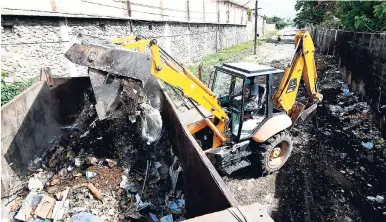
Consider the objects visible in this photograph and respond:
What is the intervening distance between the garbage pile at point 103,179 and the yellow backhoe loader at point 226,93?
73 centimetres

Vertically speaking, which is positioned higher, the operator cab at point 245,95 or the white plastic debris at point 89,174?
the operator cab at point 245,95

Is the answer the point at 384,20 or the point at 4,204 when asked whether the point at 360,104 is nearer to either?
the point at 384,20

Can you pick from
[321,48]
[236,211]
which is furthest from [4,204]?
[321,48]

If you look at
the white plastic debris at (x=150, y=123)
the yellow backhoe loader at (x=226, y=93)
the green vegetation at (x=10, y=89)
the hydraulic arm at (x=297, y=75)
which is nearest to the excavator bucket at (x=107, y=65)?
the yellow backhoe loader at (x=226, y=93)

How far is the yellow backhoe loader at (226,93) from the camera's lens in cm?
293

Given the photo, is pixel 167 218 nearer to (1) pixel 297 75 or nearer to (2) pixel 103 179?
(2) pixel 103 179

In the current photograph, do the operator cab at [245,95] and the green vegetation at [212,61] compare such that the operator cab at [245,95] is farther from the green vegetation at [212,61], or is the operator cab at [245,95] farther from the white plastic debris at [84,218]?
the green vegetation at [212,61]

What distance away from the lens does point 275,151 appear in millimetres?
4609

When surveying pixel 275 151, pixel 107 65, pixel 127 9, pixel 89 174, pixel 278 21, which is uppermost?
pixel 278 21

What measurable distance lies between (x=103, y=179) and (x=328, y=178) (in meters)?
3.65

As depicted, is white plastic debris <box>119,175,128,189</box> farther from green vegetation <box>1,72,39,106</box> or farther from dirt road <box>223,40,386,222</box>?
green vegetation <box>1,72,39,106</box>

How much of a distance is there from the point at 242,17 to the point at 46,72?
106 feet

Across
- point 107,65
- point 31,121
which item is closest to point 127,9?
point 31,121

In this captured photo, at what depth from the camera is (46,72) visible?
482cm
